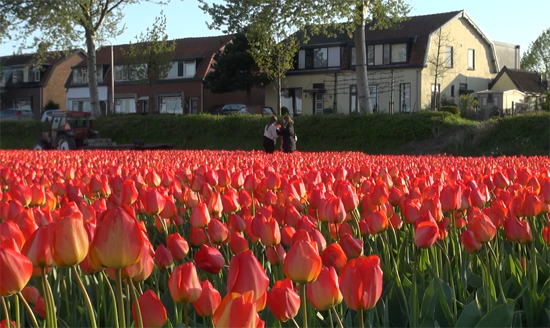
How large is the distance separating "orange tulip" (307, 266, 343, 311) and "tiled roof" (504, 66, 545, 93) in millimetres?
53576

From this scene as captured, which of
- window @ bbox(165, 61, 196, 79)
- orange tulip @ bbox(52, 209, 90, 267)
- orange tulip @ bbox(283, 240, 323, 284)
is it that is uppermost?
window @ bbox(165, 61, 196, 79)

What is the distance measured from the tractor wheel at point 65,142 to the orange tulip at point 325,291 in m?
28.6

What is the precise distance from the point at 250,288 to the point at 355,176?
4183 mm

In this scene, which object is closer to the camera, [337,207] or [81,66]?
[337,207]

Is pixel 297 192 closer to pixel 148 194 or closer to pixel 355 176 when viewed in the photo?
pixel 148 194

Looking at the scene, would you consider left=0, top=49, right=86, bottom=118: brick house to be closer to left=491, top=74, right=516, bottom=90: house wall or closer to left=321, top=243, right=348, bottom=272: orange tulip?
left=491, top=74, right=516, bottom=90: house wall

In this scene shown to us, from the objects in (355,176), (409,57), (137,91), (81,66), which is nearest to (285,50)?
(409,57)

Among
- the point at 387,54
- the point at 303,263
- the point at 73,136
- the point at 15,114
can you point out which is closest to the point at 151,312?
the point at 303,263

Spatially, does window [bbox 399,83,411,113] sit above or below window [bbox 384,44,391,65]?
below

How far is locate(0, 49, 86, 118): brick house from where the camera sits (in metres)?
70.4

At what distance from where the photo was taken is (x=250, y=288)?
1.70m

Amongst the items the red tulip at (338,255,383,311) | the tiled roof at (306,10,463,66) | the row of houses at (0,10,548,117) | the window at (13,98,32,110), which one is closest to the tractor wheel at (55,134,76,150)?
the row of houses at (0,10,548,117)

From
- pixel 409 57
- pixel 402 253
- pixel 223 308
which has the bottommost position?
pixel 402 253

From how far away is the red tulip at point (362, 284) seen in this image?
178cm
